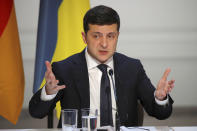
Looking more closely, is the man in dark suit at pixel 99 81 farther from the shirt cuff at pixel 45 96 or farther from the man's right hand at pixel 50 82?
the man's right hand at pixel 50 82

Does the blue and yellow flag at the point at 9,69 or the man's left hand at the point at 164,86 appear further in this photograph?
the blue and yellow flag at the point at 9,69

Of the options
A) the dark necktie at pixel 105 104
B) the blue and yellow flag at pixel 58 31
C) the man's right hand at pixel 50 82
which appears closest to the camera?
the man's right hand at pixel 50 82

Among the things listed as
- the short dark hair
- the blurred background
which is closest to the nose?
the short dark hair

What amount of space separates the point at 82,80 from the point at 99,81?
14 cm

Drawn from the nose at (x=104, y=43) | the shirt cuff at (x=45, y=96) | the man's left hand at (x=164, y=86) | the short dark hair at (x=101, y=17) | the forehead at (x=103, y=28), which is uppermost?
the short dark hair at (x=101, y=17)

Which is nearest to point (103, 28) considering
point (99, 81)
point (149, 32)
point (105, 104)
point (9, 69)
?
point (99, 81)

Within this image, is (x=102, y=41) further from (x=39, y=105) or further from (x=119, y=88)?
(x=39, y=105)

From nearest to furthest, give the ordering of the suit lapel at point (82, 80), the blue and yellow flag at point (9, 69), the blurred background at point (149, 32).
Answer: the suit lapel at point (82, 80) < the blue and yellow flag at point (9, 69) < the blurred background at point (149, 32)

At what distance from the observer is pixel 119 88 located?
2207 mm

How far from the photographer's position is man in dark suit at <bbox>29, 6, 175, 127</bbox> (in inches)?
79.7

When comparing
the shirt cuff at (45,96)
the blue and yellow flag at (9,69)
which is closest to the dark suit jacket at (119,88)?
the shirt cuff at (45,96)

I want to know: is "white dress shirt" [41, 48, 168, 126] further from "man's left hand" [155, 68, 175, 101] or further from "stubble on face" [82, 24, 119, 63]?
"man's left hand" [155, 68, 175, 101]

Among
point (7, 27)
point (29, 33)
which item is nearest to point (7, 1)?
point (7, 27)

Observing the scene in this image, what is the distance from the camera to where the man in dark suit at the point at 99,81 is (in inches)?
79.7
